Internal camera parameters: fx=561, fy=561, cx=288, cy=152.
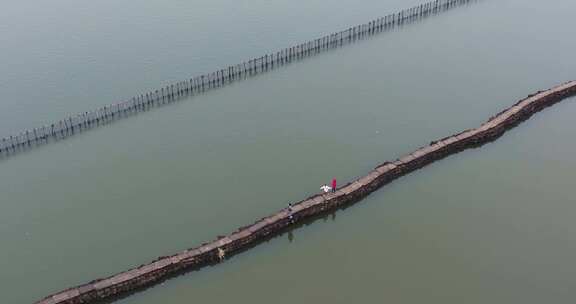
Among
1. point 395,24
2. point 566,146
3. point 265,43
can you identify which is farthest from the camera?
point 395,24

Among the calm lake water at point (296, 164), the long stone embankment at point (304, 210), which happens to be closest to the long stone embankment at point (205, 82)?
the calm lake water at point (296, 164)

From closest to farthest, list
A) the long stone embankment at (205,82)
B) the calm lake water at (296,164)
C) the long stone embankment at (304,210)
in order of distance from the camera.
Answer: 1. the long stone embankment at (304,210)
2. the calm lake water at (296,164)
3. the long stone embankment at (205,82)

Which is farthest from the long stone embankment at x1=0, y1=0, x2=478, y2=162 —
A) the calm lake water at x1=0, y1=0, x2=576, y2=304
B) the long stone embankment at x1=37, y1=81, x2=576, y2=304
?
the long stone embankment at x1=37, y1=81, x2=576, y2=304

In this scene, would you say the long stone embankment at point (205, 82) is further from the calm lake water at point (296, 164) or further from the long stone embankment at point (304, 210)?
the long stone embankment at point (304, 210)

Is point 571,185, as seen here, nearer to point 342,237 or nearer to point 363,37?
point 342,237

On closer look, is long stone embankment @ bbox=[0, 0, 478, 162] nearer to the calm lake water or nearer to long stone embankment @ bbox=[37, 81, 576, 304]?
the calm lake water

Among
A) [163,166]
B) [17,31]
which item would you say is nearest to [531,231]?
[163,166]
